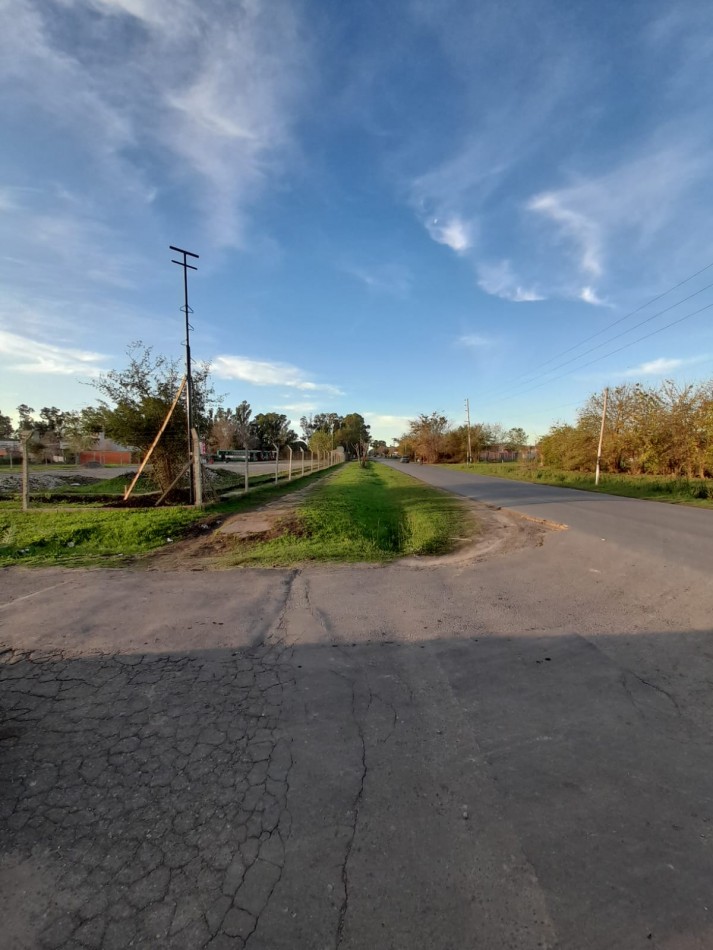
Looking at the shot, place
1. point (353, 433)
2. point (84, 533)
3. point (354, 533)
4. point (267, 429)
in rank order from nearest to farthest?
point (84, 533)
point (354, 533)
point (267, 429)
point (353, 433)

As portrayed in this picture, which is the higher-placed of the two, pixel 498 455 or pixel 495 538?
pixel 498 455

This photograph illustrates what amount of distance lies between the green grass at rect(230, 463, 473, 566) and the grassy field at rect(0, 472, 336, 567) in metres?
1.83

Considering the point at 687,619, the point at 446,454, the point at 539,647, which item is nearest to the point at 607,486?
the point at 687,619

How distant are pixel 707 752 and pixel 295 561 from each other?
5.01m

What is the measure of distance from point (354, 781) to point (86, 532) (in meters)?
7.49

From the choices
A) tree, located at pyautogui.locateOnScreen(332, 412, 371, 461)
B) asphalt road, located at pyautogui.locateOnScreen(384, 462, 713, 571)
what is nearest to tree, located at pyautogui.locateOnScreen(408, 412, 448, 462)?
tree, located at pyautogui.locateOnScreen(332, 412, 371, 461)

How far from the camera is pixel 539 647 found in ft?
12.2

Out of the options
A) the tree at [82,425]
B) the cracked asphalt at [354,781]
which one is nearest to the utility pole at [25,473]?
the tree at [82,425]

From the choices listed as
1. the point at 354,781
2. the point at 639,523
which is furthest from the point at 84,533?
the point at 639,523

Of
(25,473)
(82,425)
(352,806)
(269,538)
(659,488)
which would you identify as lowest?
(352,806)

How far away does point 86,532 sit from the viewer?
7785 mm

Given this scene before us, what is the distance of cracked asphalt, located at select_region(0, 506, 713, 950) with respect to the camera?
1.56 m

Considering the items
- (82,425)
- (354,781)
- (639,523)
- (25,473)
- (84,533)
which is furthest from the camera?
(82,425)

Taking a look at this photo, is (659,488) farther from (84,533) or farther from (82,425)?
(82,425)
